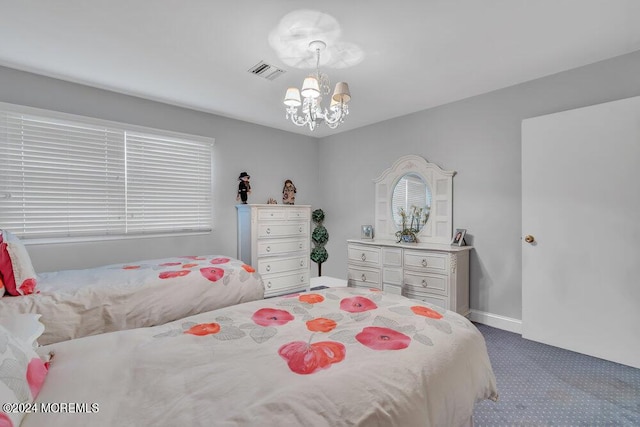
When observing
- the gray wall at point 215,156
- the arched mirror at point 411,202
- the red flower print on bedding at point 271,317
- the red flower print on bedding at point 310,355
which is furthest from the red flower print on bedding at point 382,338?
the gray wall at point 215,156

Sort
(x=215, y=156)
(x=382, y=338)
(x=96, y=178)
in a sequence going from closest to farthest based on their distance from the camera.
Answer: (x=382, y=338) < (x=96, y=178) < (x=215, y=156)

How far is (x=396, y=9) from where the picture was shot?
1852 mm

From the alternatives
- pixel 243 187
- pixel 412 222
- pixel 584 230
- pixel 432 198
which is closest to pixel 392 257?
pixel 412 222

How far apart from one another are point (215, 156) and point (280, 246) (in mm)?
1461

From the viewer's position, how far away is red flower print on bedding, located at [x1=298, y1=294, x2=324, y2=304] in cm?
172

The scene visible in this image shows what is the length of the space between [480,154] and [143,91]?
12.1ft

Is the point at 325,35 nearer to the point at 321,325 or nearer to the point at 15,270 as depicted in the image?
the point at 321,325

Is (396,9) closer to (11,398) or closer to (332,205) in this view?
(11,398)

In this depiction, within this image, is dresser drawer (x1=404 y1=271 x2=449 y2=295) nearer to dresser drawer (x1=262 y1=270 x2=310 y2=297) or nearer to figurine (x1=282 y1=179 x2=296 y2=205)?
dresser drawer (x1=262 y1=270 x2=310 y2=297)

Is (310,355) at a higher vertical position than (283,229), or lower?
lower

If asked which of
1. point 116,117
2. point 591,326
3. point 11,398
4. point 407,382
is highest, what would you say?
point 116,117

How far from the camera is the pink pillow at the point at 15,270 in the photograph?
6.02 ft

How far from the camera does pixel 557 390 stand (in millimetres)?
2012

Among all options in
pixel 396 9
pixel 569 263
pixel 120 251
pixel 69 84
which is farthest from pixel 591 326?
pixel 69 84
